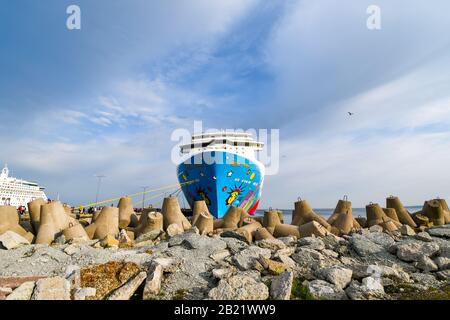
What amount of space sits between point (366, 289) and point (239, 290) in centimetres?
269

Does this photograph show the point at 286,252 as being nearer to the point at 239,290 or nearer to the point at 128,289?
the point at 239,290

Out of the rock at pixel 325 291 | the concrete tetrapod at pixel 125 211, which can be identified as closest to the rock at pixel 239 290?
the rock at pixel 325 291

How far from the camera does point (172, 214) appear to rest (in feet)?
51.6

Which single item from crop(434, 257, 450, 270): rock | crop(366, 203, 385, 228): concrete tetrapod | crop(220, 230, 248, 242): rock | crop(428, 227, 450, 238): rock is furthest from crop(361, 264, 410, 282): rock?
crop(366, 203, 385, 228): concrete tetrapod

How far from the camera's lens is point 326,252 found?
31.2 feet

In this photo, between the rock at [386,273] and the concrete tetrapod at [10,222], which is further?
the concrete tetrapod at [10,222]

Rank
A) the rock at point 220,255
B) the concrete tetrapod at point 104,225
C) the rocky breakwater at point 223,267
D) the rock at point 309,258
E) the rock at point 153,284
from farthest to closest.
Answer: the concrete tetrapod at point 104,225 < the rock at point 220,255 < the rock at point 309,258 < the rock at point 153,284 < the rocky breakwater at point 223,267

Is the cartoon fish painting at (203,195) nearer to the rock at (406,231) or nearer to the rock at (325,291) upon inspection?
the rock at (406,231)

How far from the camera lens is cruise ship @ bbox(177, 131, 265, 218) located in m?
33.0

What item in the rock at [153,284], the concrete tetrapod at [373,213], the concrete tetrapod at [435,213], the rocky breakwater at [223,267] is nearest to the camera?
the rocky breakwater at [223,267]

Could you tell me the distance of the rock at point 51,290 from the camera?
5949 millimetres

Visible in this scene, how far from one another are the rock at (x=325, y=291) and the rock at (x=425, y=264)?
140 inches
